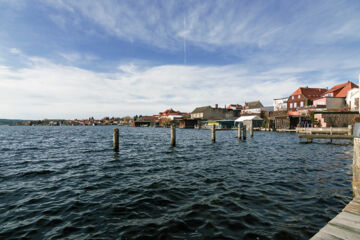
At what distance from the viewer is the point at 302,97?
221 ft

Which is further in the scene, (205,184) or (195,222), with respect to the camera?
(205,184)

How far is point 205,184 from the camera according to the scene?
877cm

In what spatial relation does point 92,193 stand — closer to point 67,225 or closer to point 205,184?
point 67,225

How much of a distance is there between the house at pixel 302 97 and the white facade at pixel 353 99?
14597mm

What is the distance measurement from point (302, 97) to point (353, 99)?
69.6 feet

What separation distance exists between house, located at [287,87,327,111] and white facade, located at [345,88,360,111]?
14597 mm

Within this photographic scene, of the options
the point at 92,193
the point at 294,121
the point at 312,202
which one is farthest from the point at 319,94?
the point at 92,193

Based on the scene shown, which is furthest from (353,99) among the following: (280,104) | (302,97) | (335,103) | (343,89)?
(280,104)

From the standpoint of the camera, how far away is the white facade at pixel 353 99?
44325 millimetres

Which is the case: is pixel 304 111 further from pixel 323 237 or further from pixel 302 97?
pixel 323 237

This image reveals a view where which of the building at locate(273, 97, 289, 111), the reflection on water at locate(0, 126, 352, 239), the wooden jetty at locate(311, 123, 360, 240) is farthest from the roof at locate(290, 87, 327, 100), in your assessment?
the wooden jetty at locate(311, 123, 360, 240)

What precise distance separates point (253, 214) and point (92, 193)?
6637 millimetres

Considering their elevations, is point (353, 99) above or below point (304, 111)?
above

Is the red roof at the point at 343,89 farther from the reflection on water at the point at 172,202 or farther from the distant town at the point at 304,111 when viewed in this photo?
the reflection on water at the point at 172,202
